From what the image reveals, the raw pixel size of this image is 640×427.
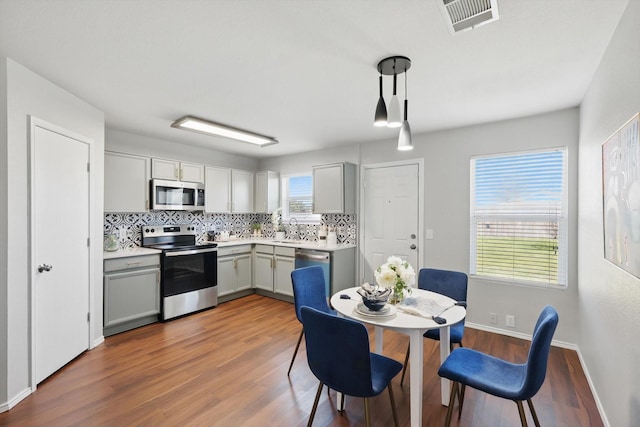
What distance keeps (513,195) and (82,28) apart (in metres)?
3.91

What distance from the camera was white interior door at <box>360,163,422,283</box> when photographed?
13.4 feet

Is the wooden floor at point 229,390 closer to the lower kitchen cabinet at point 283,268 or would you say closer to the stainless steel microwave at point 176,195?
the lower kitchen cabinet at point 283,268

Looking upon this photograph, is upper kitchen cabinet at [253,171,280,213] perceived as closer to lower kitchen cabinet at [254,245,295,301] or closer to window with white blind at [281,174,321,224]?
window with white blind at [281,174,321,224]

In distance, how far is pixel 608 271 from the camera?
1962mm

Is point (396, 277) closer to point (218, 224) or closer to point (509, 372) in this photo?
point (509, 372)

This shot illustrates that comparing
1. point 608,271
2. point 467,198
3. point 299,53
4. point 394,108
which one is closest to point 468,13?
point 394,108

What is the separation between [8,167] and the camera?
212 centimetres

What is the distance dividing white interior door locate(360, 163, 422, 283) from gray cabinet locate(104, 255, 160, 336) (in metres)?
2.75

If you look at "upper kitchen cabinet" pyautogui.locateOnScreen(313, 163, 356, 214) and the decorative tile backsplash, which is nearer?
the decorative tile backsplash

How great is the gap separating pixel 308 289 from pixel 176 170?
280 centimetres

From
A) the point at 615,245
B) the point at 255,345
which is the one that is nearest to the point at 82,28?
the point at 255,345

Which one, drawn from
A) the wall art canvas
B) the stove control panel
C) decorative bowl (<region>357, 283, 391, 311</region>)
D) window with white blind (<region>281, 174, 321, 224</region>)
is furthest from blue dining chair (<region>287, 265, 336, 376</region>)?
the stove control panel

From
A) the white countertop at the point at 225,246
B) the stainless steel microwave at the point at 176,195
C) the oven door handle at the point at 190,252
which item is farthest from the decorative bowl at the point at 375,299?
the stainless steel microwave at the point at 176,195

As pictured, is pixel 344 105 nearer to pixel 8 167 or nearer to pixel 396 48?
pixel 396 48
